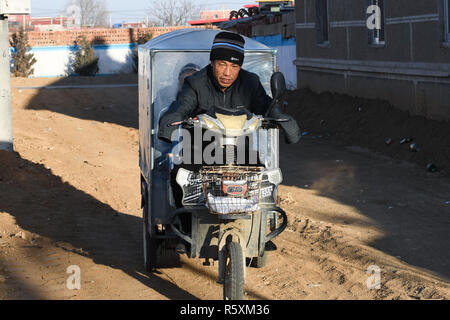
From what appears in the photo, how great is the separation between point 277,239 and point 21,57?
3385 centimetres

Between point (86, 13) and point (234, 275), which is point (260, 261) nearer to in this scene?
point (234, 275)

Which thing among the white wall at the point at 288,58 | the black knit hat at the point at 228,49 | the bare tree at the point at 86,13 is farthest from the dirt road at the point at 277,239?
the bare tree at the point at 86,13

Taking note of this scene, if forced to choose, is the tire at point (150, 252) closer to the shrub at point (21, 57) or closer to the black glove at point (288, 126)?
the black glove at point (288, 126)

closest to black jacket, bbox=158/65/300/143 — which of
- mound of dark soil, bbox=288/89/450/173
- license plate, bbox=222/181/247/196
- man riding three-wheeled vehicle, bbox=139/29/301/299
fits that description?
man riding three-wheeled vehicle, bbox=139/29/301/299

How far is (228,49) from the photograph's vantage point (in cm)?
624

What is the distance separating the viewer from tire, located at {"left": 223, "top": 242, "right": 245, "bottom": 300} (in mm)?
5574

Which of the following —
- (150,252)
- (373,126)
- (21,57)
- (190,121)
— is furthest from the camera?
(21,57)

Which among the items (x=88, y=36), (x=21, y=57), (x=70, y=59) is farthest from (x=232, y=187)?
(x=88, y=36)

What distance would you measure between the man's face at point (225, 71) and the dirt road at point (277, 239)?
1.96m

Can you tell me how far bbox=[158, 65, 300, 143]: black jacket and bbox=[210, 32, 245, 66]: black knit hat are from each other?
251 mm

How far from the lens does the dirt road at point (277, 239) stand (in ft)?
22.9

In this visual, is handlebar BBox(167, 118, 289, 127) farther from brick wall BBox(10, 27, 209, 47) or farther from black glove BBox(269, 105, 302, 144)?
brick wall BBox(10, 27, 209, 47)
